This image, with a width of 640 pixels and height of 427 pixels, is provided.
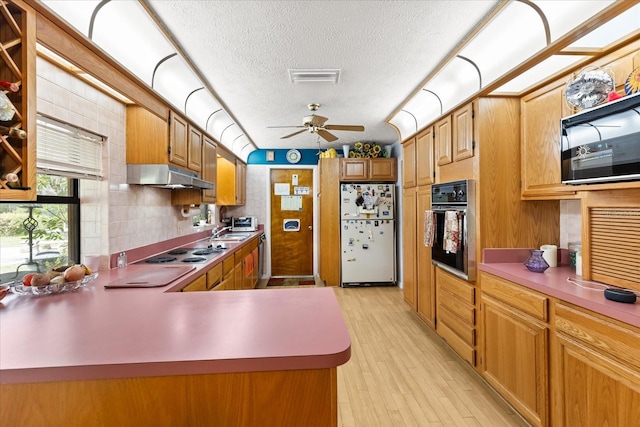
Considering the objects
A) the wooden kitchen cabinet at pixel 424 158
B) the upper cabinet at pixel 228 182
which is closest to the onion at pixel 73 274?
the wooden kitchen cabinet at pixel 424 158

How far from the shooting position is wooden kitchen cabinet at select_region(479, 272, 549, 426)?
1.74 meters

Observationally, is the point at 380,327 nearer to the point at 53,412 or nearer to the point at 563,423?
the point at 563,423

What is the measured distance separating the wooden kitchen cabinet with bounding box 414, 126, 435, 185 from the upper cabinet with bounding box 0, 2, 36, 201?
9.61 feet

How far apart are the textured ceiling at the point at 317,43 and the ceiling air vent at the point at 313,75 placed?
0.06 meters

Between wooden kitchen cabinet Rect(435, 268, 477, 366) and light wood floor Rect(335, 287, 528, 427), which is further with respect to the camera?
wooden kitchen cabinet Rect(435, 268, 477, 366)

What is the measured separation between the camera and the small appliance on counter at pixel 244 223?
5.56 metres

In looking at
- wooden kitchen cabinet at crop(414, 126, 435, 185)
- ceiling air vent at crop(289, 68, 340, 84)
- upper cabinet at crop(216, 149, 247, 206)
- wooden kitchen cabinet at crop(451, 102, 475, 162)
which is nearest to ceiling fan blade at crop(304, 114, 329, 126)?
ceiling air vent at crop(289, 68, 340, 84)

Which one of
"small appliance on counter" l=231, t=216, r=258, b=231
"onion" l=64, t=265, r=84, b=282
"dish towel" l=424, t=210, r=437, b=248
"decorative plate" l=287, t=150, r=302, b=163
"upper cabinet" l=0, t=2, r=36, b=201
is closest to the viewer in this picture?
"upper cabinet" l=0, t=2, r=36, b=201

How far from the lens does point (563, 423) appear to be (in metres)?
1.62

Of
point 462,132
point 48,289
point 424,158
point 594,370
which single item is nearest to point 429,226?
point 424,158

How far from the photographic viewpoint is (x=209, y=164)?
3797 mm

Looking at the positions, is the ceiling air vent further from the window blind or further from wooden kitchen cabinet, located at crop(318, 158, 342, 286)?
wooden kitchen cabinet, located at crop(318, 158, 342, 286)

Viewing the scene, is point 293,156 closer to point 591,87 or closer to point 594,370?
point 591,87

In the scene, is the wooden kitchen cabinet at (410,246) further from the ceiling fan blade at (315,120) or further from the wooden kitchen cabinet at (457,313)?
the ceiling fan blade at (315,120)
